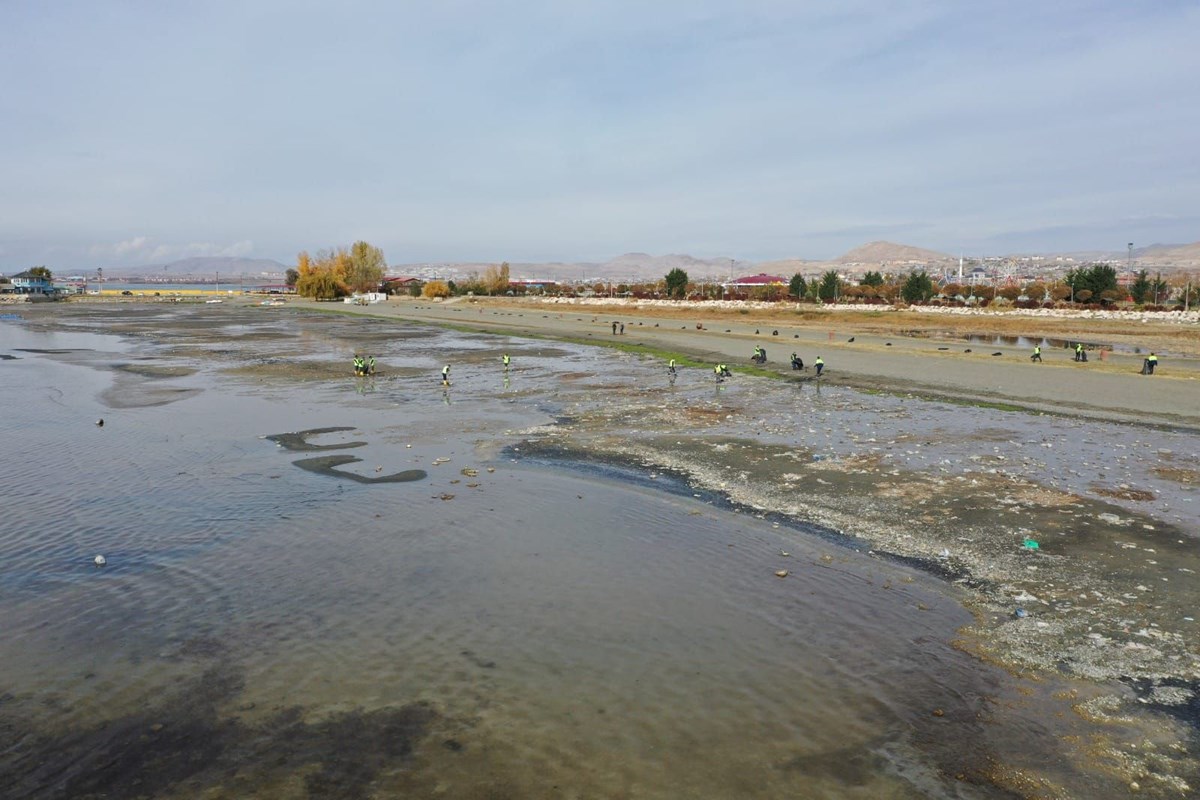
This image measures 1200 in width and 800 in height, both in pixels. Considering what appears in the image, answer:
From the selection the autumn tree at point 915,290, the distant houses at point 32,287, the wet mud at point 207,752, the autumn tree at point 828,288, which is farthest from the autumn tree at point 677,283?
the wet mud at point 207,752

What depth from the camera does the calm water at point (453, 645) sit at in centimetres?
613

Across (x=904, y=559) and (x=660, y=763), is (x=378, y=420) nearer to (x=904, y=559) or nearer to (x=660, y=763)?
(x=904, y=559)

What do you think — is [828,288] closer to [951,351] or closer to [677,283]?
[677,283]

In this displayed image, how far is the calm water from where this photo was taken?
613 centimetres

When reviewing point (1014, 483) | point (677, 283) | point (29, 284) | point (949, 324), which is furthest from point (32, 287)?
point (1014, 483)

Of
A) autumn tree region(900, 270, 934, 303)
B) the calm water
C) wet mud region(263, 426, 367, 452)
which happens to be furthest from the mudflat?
wet mud region(263, 426, 367, 452)

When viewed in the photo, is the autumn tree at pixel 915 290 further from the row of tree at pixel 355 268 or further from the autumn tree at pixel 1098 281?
the row of tree at pixel 355 268

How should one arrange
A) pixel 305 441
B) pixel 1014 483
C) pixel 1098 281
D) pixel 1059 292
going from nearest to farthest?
1. pixel 1014 483
2. pixel 305 441
3. pixel 1098 281
4. pixel 1059 292

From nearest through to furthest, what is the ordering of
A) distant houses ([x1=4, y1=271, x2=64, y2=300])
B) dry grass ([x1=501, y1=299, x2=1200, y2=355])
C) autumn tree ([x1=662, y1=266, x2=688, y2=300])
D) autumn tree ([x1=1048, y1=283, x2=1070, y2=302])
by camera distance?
dry grass ([x1=501, y1=299, x2=1200, y2=355])
autumn tree ([x1=1048, y1=283, x2=1070, y2=302])
autumn tree ([x1=662, y1=266, x2=688, y2=300])
distant houses ([x1=4, y1=271, x2=64, y2=300])

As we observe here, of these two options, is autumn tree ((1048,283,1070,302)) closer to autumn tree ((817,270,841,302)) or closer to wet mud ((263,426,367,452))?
autumn tree ((817,270,841,302))

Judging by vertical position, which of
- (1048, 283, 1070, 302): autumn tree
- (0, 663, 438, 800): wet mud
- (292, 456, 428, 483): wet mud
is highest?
(1048, 283, 1070, 302): autumn tree

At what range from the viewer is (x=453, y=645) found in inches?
324

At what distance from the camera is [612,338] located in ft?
158

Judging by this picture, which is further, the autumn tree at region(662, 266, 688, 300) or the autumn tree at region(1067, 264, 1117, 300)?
the autumn tree at region(662, 266, 688, 300)
